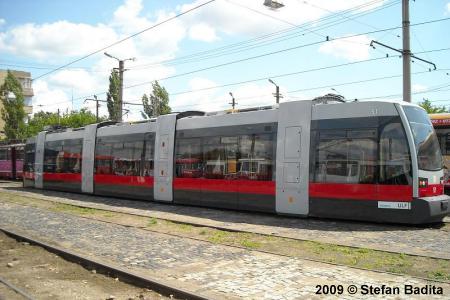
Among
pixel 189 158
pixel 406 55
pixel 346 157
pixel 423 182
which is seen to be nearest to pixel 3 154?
pixel 189 158

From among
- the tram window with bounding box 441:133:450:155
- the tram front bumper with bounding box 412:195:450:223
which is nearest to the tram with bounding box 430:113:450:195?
the tram window with bounding box 441:133:450:155

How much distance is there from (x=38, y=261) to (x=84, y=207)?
350 inches

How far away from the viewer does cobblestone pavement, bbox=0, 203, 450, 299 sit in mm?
6262

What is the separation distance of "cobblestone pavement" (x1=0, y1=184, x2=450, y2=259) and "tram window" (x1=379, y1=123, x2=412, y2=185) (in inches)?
46.6

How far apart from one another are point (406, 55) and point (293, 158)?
8.17 meters

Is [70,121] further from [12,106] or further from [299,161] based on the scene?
[299,161]

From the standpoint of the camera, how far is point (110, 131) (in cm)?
2116

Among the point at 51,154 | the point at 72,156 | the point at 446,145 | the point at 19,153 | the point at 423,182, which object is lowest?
the point at 423,182

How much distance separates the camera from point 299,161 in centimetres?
1277

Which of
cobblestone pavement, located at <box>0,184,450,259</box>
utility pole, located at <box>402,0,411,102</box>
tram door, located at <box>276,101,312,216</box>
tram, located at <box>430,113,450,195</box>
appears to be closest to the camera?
Answer: cobblestone pavement, located at <box>0,184,450,259</box>

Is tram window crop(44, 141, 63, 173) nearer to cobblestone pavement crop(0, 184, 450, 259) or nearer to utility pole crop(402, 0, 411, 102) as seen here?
cobblestone pavement crop(0, 184, 450, 259)

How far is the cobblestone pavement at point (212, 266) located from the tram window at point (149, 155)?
250 inches

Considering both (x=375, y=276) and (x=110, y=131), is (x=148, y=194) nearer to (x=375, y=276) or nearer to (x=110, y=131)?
(x=110, y=131)

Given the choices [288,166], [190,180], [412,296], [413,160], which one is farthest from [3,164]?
[412,296]
